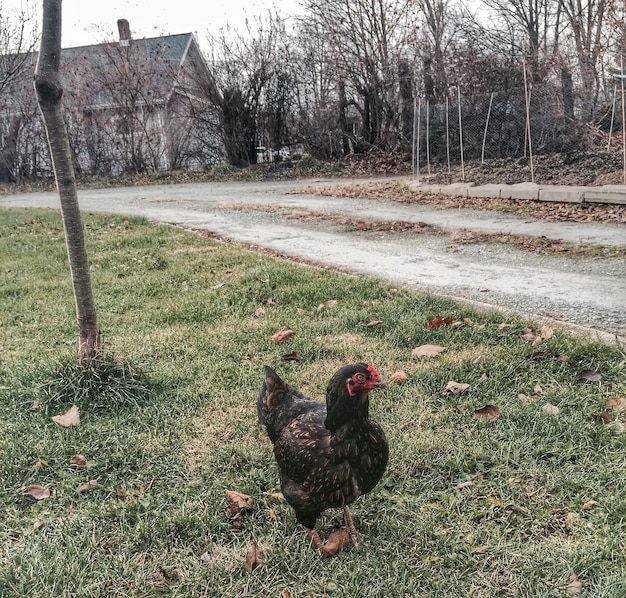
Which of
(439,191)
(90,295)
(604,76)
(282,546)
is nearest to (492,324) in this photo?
(282,546)

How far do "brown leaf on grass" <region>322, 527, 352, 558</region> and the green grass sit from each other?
0.14 feet

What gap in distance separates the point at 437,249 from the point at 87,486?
5.45m

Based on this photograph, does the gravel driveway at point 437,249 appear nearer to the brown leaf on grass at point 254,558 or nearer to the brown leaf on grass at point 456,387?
the brown leaf on grass at point 456,387

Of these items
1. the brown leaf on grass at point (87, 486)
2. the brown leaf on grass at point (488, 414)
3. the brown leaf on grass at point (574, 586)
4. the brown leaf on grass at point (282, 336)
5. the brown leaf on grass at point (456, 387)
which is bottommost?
the brown leaf on grass at point (574, 586)

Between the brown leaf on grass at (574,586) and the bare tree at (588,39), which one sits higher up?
the bare tree at (588,39)

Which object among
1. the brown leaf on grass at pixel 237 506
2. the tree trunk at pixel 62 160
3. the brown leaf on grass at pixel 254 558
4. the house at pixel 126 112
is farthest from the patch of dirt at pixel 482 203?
the house at pixel 126 112

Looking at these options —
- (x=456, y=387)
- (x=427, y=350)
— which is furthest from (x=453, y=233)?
(x=456, y=387)

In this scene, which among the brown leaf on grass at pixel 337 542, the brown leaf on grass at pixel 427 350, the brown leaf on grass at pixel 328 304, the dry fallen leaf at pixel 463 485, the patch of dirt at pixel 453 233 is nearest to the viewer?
the brown leaf on grass at pixel 337 542

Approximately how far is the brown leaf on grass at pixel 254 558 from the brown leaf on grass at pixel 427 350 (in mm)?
1859

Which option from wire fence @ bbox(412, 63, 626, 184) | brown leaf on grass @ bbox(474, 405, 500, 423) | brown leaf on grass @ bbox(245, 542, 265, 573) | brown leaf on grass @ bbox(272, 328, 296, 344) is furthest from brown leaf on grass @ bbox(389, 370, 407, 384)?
wire fence @ bbox(412, 63, 626, 184)

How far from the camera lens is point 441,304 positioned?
4.56m

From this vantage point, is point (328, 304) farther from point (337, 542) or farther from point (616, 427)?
point (337, 542)

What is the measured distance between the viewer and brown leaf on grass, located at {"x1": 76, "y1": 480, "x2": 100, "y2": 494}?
2.64 m

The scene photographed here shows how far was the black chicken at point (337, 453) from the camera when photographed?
2.12 m
